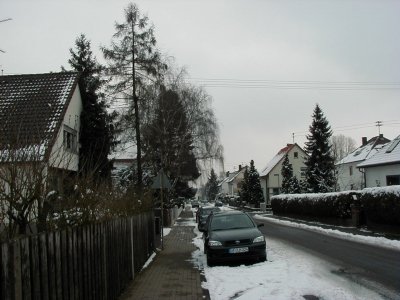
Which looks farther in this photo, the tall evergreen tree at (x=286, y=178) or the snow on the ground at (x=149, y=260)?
the tall evergreen tree at (x=286, y=178)

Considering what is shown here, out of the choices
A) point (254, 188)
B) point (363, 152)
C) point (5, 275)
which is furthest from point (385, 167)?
point (254, 188)

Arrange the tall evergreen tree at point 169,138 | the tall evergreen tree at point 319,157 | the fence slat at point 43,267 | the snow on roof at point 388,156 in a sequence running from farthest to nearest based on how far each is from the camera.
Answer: the tall evergreen tree at point 319,157
the tall evergreen tree at point 169,138
the snow on roof at point 388,156
the fence slat at point 43,267

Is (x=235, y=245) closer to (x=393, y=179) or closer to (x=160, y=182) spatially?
(x=160, y=182)

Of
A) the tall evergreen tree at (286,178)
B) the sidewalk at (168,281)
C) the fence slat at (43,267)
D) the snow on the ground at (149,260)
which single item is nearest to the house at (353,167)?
the tall evergreen tree at (286,178)

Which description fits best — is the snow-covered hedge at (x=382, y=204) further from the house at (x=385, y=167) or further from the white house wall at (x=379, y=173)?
the white house wall at (x=379, y=173)

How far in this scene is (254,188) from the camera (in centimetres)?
8169

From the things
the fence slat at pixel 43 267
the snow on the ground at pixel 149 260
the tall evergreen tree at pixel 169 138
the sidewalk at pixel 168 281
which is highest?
the tall evergreen tree at pixel 169 138

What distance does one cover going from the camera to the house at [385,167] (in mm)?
34156

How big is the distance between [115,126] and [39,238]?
94.5 ft

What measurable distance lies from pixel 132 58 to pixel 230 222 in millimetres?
17325

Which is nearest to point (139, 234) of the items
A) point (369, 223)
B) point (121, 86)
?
point (369, 223)

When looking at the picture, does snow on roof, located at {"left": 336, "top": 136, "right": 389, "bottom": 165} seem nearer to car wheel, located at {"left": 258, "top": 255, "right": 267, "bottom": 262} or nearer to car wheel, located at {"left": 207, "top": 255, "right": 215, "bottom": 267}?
car wheel, located at {"left": 258, "top": 255, "right": 267, "bottom": 262}

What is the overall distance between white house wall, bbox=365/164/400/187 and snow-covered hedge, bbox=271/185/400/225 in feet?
17.3

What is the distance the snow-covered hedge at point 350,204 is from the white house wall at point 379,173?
527cm
